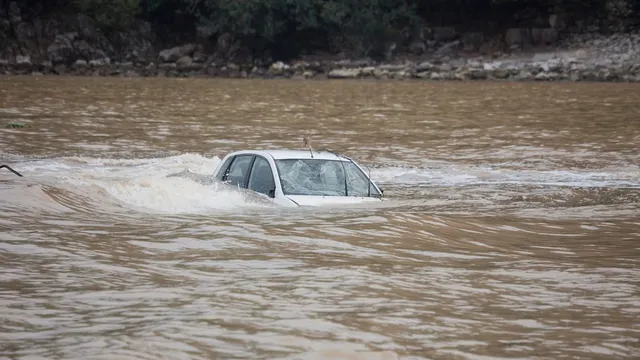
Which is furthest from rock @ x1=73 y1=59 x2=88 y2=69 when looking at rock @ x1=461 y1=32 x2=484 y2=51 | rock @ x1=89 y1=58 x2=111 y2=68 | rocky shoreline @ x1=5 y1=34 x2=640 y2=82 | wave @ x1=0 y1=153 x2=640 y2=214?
wave @ x1=0 y1=153 x2=640 y2=214

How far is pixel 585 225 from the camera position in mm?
14344

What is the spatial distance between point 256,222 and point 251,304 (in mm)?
4362

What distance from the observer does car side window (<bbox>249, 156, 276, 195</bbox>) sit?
48.8ft

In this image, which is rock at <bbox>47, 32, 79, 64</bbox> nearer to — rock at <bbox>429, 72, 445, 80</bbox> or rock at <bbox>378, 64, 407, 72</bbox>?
rock at <bbox>378, 64, 407, 72</bbox>

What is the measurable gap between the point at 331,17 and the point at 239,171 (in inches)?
2373

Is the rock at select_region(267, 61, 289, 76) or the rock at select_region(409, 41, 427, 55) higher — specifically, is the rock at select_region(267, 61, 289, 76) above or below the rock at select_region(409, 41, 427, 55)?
below

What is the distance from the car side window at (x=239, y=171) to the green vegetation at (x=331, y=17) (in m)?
59.1

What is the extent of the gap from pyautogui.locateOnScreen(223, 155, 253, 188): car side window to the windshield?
685 millimetres

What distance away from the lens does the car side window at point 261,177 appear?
14.9 m

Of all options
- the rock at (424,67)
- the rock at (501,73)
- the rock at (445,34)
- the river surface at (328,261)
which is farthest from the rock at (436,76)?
the river surface at (328,261)

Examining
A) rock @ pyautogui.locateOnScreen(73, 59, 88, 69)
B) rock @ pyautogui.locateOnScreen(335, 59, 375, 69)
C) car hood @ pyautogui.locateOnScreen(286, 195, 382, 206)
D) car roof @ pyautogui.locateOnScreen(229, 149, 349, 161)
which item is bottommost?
rock @ pyautogui.locateOnScreen(335, 59, 375, 69)

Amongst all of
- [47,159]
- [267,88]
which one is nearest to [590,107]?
[267,88]

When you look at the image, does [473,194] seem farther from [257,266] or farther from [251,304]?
[251,304]

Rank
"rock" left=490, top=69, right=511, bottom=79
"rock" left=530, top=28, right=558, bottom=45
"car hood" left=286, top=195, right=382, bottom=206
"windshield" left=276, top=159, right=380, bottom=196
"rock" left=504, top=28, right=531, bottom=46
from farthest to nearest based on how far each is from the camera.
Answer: "rock" left=504, top=28, right=531, bottom=46 < "rock" left=530, top=28, right=558, bottom=45 < "rock" left=490, top=69, right=511, bottom=79 < "windshield" left=276, top=159, right=380, bottom=196 < "car hood" left=286, top=195, right=382, bottom=206
